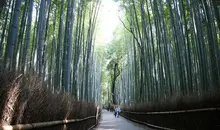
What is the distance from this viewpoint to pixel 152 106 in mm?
8062

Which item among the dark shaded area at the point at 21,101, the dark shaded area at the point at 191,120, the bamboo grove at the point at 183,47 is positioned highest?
the bamboo grove at the point at 183,47

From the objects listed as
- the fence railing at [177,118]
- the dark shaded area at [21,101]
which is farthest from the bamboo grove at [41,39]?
the fence railing at [177,118]

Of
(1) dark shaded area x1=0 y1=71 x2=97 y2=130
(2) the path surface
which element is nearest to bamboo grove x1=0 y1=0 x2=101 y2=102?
(1) dark shaded area x1=0 y1=71 x2=97 y2=130

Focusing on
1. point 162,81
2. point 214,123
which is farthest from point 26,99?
point 162,81

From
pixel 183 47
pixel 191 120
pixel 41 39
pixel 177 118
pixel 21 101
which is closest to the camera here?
pixel 21 101

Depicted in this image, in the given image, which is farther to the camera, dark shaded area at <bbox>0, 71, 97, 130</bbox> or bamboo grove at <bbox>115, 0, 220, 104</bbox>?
bamboo grove at <bbox>115, 0, 220, 104</bbox>

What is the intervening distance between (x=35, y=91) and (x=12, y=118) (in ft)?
1.79

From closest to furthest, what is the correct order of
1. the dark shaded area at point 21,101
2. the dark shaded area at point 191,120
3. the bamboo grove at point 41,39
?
1. the dark shaded area at point 21,101
2. the bamboo grove at point 41,39
3. the dark shaded area at point 191,120

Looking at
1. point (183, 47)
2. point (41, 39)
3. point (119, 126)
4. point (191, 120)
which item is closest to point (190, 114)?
point (191, 120)

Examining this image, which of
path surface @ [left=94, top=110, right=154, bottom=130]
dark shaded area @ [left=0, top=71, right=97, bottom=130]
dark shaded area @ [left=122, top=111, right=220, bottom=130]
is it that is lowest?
path surface @ [left=94, top=110, right=154, bottom=130]

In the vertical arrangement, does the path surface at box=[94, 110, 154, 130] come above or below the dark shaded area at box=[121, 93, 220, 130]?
below

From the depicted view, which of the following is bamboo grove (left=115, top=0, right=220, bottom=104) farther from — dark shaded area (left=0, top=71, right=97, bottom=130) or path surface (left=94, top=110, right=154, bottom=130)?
dark shaded area (left=0, top=71, right=97, bottom=130)

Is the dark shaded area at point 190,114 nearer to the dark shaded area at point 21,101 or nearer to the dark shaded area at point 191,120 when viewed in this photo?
the dark shaded area at point 191,120

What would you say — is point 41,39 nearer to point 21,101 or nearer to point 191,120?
point 21,101
